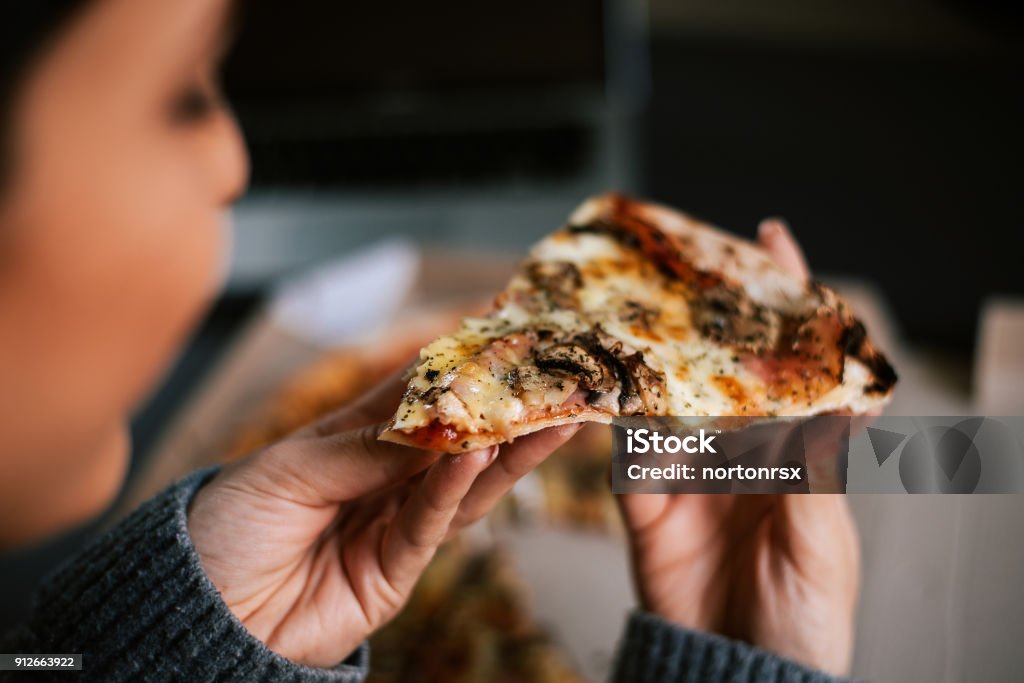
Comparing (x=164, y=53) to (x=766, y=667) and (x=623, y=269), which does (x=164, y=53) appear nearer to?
(x=623, y=269)

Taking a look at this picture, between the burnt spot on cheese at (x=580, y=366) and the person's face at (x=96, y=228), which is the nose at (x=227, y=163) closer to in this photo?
the person's face at (x=96, y=228)

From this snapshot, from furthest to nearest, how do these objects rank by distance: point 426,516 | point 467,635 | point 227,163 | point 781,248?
A: point 227,163 → point 467,635 → point 781,248 → point 426,516

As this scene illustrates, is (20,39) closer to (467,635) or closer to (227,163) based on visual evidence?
(227,163)

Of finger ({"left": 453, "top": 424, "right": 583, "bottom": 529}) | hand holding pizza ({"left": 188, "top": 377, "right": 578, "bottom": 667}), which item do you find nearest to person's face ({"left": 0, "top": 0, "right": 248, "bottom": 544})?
hand holding pizza ({"left": 188, "top": 377, "right": 578, "bottom": 667})

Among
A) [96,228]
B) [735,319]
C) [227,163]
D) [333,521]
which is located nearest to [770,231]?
[735,319]

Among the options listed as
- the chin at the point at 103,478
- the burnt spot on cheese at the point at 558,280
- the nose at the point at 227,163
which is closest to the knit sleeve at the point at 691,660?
the burnt spot on cheese at the point at 558,280

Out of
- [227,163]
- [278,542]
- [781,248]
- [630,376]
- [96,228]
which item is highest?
[227,163]

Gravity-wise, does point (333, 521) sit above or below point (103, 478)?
above
